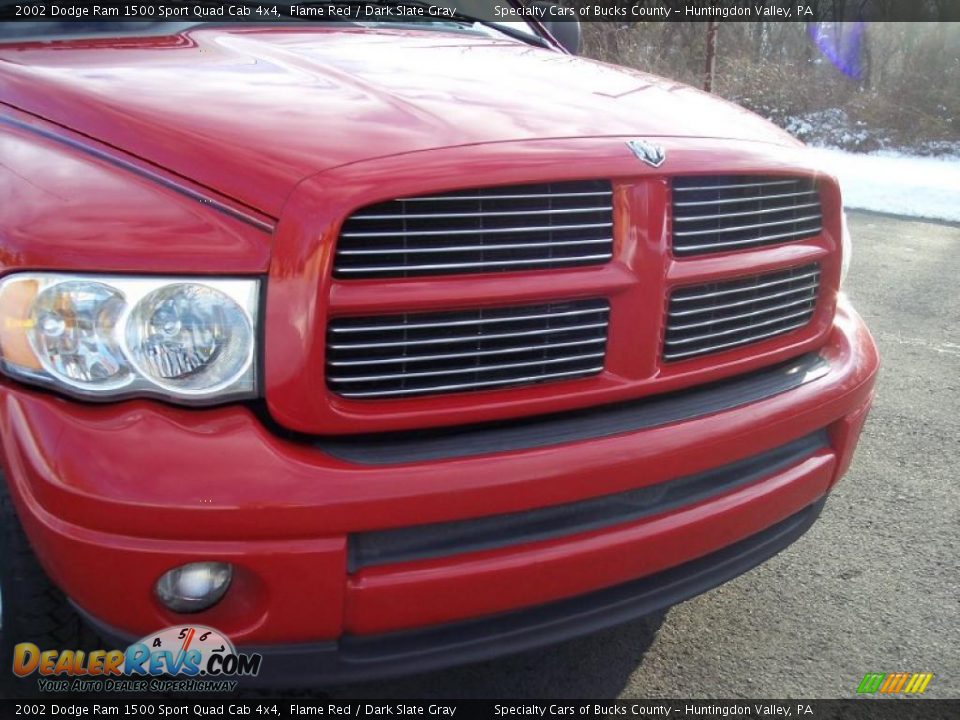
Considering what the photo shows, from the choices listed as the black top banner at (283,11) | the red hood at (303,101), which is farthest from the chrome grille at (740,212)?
the black top banner at (283,11)

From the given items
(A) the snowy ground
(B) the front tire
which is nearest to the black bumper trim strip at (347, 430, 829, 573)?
(B) the front tire

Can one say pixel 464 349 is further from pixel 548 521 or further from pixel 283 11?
pixel 283 11

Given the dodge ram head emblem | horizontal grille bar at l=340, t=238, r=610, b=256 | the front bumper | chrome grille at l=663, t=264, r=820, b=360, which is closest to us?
the front bumper

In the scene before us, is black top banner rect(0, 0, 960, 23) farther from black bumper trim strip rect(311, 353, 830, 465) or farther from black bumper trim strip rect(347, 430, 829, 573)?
black bumper trim strip rect(347, 430, 829, 573)

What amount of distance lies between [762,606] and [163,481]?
6.08 ft

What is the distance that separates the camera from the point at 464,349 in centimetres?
176

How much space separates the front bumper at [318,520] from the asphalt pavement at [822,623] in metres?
0.57

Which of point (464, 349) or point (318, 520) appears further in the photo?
point (464, 349)

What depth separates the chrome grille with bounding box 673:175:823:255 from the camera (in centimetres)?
199

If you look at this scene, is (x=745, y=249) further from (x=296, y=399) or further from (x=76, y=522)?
(x=76, y=522)

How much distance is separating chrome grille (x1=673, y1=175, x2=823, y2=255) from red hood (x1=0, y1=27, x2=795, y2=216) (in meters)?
0.14

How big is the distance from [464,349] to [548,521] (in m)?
0.38

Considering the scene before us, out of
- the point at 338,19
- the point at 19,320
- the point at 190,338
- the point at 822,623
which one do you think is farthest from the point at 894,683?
the point at 338,19

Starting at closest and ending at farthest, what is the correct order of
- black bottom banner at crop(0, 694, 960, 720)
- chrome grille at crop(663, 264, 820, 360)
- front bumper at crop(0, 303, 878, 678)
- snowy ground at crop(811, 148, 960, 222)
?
1. front bumper at crop(0, 303, 878, 678)
2. chrome grille at crop(663, 264, 820, 360)
3. black bottom banner at crop(0, 694, 960, 720)
4. snowy ground at crop(811, 148, 960, 222)
